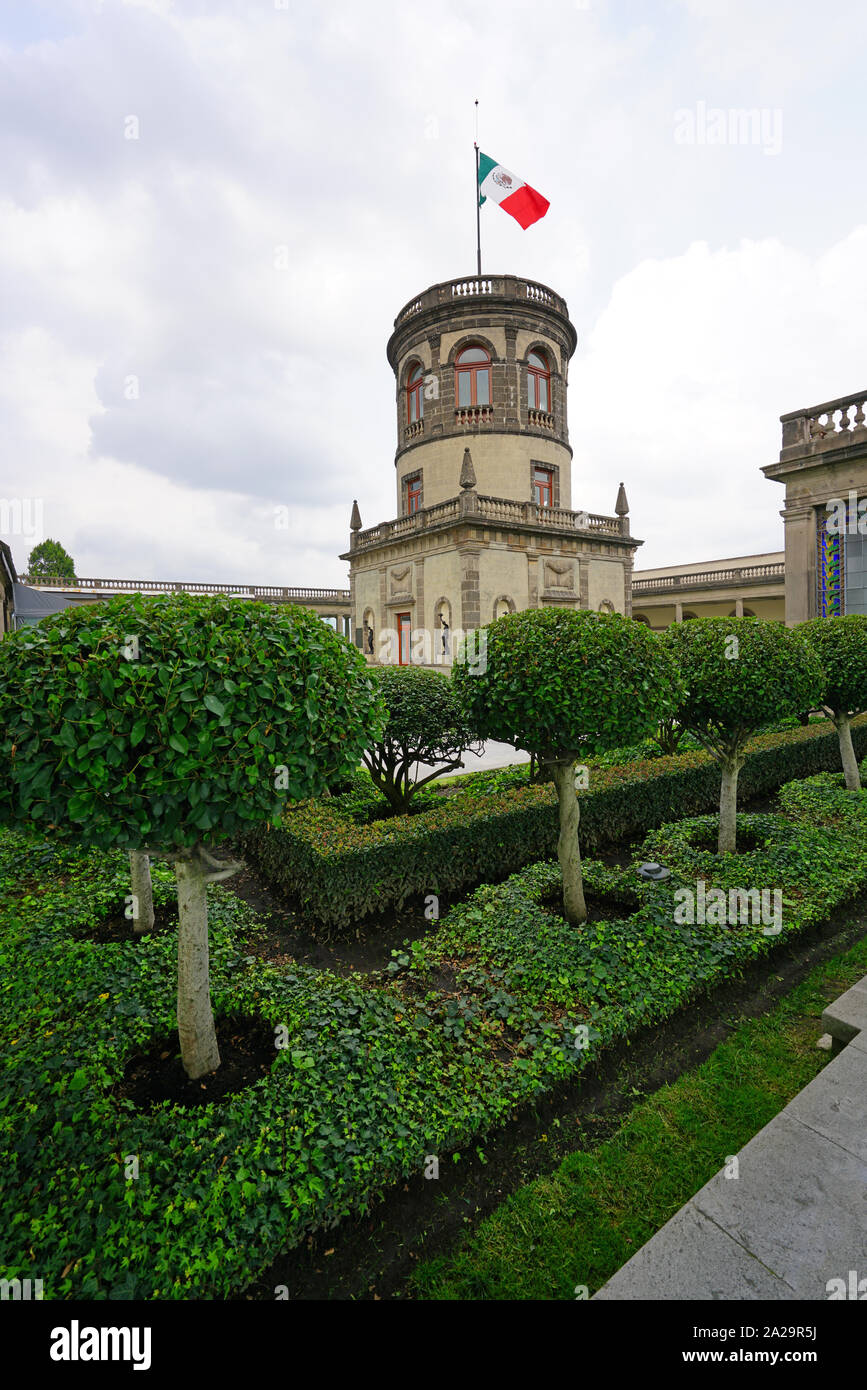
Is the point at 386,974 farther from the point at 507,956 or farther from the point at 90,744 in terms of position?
the point at 90,744

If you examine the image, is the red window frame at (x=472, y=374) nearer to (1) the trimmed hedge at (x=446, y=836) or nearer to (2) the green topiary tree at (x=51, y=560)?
(1) the trimmed hedge at (x=446, y=836)

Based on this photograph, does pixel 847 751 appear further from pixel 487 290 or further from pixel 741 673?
pixel 487 290

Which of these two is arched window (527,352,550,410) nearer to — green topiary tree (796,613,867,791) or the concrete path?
the concrete path

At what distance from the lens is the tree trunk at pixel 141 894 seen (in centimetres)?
636

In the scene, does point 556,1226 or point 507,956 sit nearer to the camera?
point 556,1226

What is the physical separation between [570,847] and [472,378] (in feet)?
87.0

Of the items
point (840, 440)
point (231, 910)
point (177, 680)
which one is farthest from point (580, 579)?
point (177, 680)

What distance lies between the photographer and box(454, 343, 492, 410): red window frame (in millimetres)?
27469

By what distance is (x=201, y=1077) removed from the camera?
4484 millimetres

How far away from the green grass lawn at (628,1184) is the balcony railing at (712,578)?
36183 mm

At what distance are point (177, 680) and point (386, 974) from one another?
401 centimetres

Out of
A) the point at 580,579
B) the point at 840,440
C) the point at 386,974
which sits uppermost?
the point at 840,440

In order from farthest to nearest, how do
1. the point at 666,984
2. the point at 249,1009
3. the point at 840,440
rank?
the point at 840,440 < the point at 666,984 < the point at 249,1009
